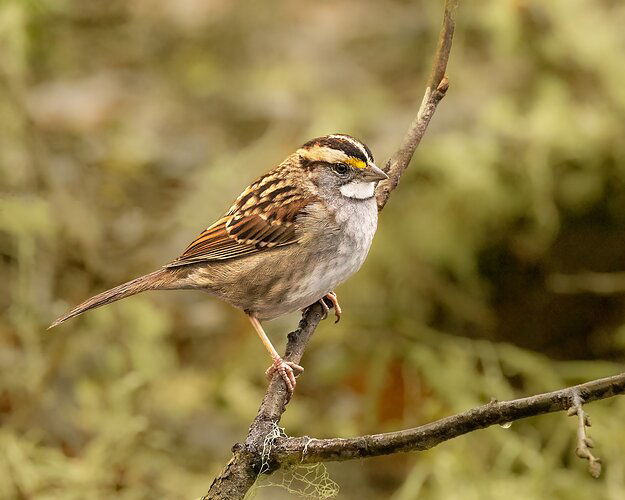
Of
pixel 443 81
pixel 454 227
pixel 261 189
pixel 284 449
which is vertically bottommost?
pixel 454 227

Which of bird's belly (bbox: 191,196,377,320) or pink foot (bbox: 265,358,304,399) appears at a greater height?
bird's belly (bbox: 191,196,377,320)

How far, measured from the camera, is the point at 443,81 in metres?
2.37

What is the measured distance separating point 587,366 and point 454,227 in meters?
0.90

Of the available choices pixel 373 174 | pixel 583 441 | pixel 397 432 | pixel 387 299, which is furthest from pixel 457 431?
pixel 387 299

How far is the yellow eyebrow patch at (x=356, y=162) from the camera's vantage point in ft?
8.20

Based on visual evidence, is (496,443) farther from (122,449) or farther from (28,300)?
(28,300)

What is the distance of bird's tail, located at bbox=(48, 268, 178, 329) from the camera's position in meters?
2.36

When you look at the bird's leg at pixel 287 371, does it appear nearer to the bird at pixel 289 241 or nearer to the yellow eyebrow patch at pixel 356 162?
the bird at pixel 289 241

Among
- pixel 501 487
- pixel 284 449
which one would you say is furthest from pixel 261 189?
pixel 501 487

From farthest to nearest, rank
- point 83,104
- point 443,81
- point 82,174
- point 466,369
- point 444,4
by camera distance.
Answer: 1. point 83,104
2. point 82,174
3. point 466,369
4. point 443,81
5. point 444,4

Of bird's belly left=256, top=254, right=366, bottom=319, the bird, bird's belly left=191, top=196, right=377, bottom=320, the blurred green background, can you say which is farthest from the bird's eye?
the blurred green background

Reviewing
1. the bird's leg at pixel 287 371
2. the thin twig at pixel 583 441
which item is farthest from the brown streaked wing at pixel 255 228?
the thin twig at pixel 583 441

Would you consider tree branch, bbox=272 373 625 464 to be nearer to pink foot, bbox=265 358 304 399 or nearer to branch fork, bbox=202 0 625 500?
branch fork, bbox=202 0 625 500

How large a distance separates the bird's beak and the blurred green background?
153 cm
